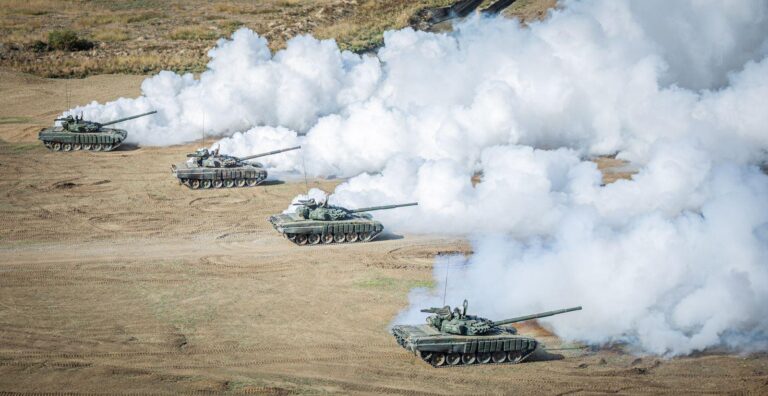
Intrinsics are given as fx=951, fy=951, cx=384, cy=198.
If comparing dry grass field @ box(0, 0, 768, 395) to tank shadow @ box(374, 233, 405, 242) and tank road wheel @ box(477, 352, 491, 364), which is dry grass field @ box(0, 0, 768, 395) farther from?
tank road wheel @ box(477, 352, 491, 364)

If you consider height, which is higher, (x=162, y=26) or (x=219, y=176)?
(x=162, y=26)

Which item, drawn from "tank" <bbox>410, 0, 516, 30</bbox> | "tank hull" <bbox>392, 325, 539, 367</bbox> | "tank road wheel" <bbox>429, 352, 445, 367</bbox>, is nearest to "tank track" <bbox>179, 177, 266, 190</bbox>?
"tank hull" <bbox>392, 325, 539, 367</bbox>

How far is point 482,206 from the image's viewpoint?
3247 cm

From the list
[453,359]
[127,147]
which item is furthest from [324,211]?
[127,147]

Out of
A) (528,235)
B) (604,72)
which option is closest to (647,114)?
(604,72)

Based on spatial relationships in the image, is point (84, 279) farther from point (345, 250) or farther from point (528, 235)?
point (528, 235)

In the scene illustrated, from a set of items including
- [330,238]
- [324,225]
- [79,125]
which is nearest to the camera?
[324,225]

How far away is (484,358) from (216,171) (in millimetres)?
18527

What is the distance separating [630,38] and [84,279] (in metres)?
28.1

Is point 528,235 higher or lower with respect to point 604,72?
lower

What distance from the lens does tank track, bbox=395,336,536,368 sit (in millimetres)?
21719

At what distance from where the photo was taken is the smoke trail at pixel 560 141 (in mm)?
24125

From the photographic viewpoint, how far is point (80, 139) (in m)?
42.4

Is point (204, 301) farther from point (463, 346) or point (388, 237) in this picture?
point (388, 237)
